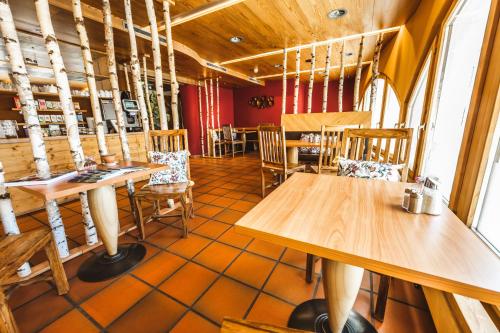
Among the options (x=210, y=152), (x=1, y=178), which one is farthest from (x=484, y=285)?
(x=210, y=152)

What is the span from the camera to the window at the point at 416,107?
2.42 meters

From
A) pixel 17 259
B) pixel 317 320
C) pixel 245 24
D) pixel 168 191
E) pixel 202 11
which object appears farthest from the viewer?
pixel 245 24

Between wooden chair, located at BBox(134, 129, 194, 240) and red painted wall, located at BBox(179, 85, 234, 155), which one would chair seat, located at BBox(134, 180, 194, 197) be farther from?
red painted wall, located at BBox(179, 85, 234, 155)

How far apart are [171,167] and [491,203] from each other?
244cm

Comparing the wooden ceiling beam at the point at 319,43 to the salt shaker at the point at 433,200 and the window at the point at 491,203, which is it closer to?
the window at the point at 491,203

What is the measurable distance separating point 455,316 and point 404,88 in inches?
122

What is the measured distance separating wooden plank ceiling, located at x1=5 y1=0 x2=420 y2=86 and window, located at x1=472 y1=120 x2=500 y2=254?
287cm

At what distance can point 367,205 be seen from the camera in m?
0.91

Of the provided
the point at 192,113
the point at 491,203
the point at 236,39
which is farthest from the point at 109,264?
the point at 192,113

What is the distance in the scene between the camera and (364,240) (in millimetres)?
644

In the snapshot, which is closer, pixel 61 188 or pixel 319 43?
pixel 61 188

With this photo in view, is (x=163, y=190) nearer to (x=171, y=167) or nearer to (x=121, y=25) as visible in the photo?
(x=171, y=167)

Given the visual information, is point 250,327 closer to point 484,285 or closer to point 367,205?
point 484,285

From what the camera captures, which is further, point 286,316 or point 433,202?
point 286,316
